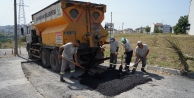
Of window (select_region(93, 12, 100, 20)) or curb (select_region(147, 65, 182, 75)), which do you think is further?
window (select_region(93, 12, 100, 20))

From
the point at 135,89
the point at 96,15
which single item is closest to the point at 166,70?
the point at 135,89

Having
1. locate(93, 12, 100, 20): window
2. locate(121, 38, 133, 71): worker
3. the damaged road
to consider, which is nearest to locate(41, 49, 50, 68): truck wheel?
the damaged road

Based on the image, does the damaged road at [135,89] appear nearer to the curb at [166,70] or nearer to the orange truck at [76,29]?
the curb at [166,70]

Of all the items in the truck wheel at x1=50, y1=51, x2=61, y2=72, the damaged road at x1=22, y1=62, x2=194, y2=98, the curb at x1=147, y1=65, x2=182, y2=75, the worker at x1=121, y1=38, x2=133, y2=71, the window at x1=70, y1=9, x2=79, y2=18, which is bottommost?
the damaged road at x1=22, y1=62, x2=194, y2=98

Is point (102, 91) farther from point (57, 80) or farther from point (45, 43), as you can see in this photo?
point (45, 43)

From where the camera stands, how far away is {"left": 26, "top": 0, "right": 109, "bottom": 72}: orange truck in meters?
6.14

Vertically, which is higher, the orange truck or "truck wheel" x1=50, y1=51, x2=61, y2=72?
the orange truck

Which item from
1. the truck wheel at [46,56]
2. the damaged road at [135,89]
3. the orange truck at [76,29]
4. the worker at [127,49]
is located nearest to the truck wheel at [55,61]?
the orange truck at [76,29]

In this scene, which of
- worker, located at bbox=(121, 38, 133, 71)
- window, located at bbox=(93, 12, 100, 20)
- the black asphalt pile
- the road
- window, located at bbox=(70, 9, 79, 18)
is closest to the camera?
the road

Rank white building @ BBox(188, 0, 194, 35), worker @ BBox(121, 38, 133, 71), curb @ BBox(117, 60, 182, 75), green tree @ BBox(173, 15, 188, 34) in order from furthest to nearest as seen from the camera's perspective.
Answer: green tree @ BBox(173, 15, 188, 34)
white building @ BBox(188, 0, 194, 35)
worker @ BBox(121, 38, 133, 71)
curb @ BBox(117, 60, 182, 75)

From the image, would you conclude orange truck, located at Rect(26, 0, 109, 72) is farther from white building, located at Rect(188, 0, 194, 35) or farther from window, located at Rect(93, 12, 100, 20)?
white building, located at Rect(188, 0, 194, 35)

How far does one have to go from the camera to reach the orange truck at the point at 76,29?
242 inches

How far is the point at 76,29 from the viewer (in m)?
6.36

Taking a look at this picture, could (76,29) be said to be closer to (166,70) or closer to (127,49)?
(127,49)
